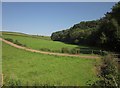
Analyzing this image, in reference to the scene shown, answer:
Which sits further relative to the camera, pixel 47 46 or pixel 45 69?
pixel 47 46

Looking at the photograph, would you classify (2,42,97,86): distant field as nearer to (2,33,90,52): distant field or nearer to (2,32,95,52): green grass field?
(2,32,95,52): green grass field

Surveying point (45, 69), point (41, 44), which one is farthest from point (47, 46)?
point (45, 69)

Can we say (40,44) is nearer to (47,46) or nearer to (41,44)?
(41,44)

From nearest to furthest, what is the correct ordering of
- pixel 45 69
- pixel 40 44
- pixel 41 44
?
pixel 45 69, pixel 40 44, pixel 41 44

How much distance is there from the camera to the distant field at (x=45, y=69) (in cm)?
2388

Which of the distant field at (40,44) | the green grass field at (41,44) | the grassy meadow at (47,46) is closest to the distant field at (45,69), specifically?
the grassy meadow at (47,46)

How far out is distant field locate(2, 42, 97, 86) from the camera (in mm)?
23884

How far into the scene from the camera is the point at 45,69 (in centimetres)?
2869

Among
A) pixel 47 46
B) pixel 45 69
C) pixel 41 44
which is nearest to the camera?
pixel 45 69

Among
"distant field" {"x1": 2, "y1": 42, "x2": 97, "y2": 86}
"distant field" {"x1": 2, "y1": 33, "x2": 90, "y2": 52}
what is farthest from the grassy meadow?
"distant field" {"x1": 2, "y1": 42, "x2": 97, "y2": 86}

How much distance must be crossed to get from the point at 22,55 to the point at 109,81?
83.6 ft

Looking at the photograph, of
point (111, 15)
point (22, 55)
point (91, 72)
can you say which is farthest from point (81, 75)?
point (111, 15)

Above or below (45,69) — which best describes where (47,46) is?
above

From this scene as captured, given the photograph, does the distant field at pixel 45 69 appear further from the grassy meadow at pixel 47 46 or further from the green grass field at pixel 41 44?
the green grass field at pixel 41 44
